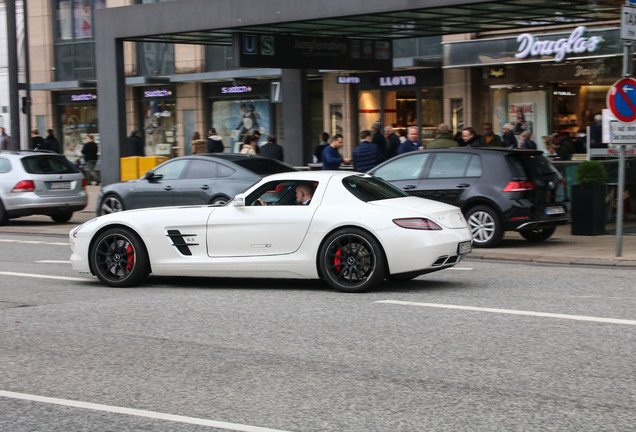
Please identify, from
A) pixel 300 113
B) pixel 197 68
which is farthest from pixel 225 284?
pixel 197 68

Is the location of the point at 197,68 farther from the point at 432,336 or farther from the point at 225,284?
the point at 432,336

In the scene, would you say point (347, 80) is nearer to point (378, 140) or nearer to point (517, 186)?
point (378, 140)

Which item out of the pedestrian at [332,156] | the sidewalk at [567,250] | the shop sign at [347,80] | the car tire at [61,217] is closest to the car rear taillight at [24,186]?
the car tire at [61,217]

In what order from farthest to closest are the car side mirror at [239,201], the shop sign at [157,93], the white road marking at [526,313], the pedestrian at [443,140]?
the shop sign at [157,93], the pedestrian at [443,140], the car side mirror at [239,201], the white road marking at [526,313]

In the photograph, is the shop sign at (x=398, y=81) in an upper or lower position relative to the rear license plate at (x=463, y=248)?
upper

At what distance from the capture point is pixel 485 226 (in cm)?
1424

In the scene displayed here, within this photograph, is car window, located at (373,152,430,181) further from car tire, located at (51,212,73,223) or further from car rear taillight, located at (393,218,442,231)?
car tire, located at (51,212,73,223)

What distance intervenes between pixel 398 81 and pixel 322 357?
23461mm

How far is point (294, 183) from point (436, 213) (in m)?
1.60

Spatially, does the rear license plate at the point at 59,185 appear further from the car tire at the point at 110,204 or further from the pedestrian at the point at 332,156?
the pedestrian at the point at 332,156

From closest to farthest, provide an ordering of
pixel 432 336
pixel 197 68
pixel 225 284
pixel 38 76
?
pixel 432 336
pixel 225 284
pixel 197 68
pixel 38 76

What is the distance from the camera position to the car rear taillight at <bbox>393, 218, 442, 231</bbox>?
31.3 feet

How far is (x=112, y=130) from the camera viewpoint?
71.5ft

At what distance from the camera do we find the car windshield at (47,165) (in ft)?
65.9
